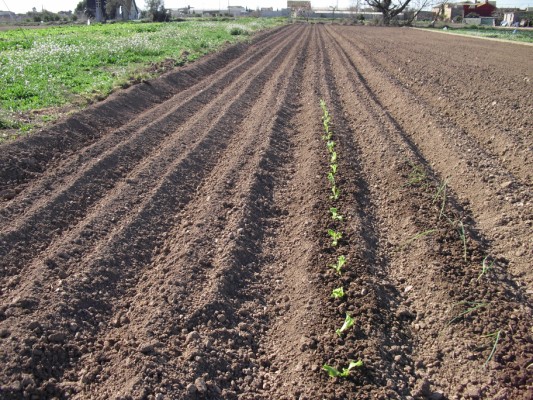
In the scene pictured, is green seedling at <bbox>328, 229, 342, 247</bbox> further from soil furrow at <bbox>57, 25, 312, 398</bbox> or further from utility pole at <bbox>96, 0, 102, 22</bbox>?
utility pole at <bbox>96, 0, 102, 22</bbox>

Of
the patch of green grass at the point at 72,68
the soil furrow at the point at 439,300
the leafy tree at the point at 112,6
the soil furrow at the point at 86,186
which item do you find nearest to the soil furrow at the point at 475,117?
the soil furrow at the point at 439,300

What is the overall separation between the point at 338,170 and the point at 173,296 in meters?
3.67

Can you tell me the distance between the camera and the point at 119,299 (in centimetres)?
387

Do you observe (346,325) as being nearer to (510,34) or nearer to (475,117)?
(475,117)

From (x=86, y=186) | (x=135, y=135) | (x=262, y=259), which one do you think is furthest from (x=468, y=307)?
(x=135, y=135)

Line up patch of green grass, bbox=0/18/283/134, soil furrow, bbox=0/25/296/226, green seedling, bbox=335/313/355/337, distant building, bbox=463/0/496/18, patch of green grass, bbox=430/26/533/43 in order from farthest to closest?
distant building, bbox=463/0/496/18 < patch of green grass, bbox=430/26/533/43 < patch of green grass, bbox=0/18/283/134 < soil furrow, bbox=0/25/296/226 < green seedling, bbox=335/313/355/337

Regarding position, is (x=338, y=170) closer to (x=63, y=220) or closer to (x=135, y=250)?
(x=135, y=250)

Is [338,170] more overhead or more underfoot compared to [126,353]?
more overhead

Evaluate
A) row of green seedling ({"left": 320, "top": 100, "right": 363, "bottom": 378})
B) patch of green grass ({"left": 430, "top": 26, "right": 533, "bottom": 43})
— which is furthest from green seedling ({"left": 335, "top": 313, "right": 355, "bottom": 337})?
patch of green grass ({"left": 430, "top": 26, "right": 533, "bottom": 43})

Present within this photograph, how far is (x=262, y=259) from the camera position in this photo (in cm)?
458

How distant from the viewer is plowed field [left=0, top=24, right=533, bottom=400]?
3188 mm

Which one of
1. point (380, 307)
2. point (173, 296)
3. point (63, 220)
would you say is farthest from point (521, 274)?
point (63, 220)

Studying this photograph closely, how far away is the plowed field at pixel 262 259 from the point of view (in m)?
3.19

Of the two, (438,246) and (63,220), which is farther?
(63,220)
